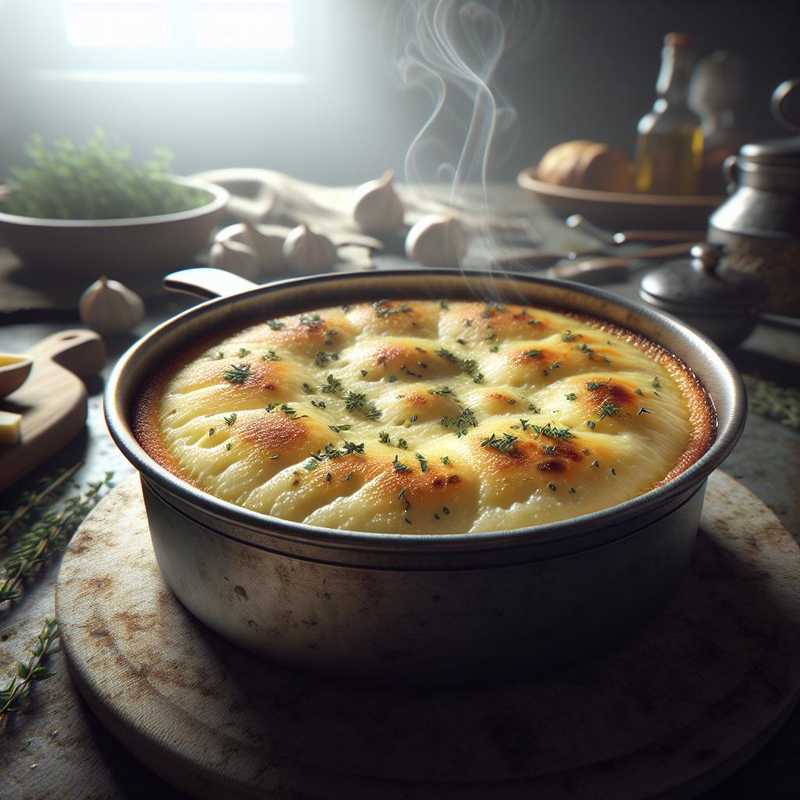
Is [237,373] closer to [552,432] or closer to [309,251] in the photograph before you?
[552,432]

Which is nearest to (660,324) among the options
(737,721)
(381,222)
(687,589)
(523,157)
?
(687,589)

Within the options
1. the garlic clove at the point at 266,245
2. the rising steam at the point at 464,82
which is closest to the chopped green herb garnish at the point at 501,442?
the garlic clove at the point at 266,245

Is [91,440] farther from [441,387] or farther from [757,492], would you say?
[757,492]

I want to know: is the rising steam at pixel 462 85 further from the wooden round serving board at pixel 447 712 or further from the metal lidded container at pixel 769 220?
the wooden round serving board at pixel 447 712

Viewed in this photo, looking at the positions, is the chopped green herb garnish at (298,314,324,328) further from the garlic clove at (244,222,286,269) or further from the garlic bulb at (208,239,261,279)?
the garlic clove at (244,222,286,269)

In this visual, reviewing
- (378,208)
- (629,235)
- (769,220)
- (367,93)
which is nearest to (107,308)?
(378,208)
